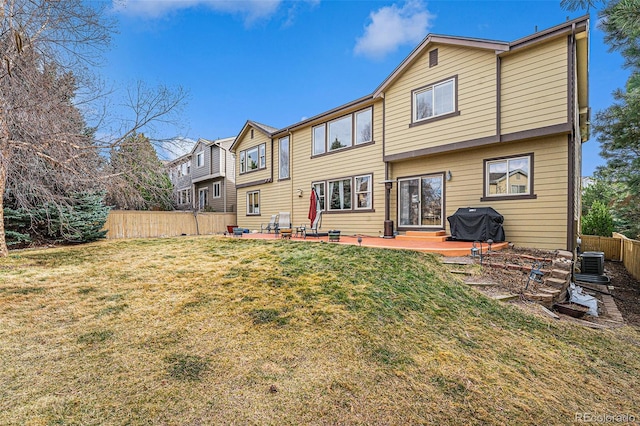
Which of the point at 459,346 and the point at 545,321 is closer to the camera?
the point at 459,346

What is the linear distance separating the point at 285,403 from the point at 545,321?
4149 millimetres

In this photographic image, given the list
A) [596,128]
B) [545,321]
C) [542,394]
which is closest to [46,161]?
[542,394]

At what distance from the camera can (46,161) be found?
6402 mm

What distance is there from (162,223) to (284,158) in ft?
25.6

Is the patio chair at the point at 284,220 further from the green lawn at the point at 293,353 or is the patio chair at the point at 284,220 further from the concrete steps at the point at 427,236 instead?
the green lawn at the point at 293,353

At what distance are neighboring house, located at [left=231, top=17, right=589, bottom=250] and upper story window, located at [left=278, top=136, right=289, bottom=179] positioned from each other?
3.96 feet

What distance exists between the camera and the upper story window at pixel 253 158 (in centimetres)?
1689

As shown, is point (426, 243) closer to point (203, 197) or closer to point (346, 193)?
point (346, 193)

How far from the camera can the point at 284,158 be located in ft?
51.6

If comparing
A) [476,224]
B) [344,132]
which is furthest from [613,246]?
[344,132]

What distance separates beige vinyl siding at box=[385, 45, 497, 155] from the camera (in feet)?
28.8

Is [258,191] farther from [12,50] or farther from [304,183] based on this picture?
[12,50]

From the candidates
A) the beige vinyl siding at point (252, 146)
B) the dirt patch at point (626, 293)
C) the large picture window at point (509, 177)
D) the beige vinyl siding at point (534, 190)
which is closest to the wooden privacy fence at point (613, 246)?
the dirt patch at point (626, 293)

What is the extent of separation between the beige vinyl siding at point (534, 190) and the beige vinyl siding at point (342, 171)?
2672 millimetres
